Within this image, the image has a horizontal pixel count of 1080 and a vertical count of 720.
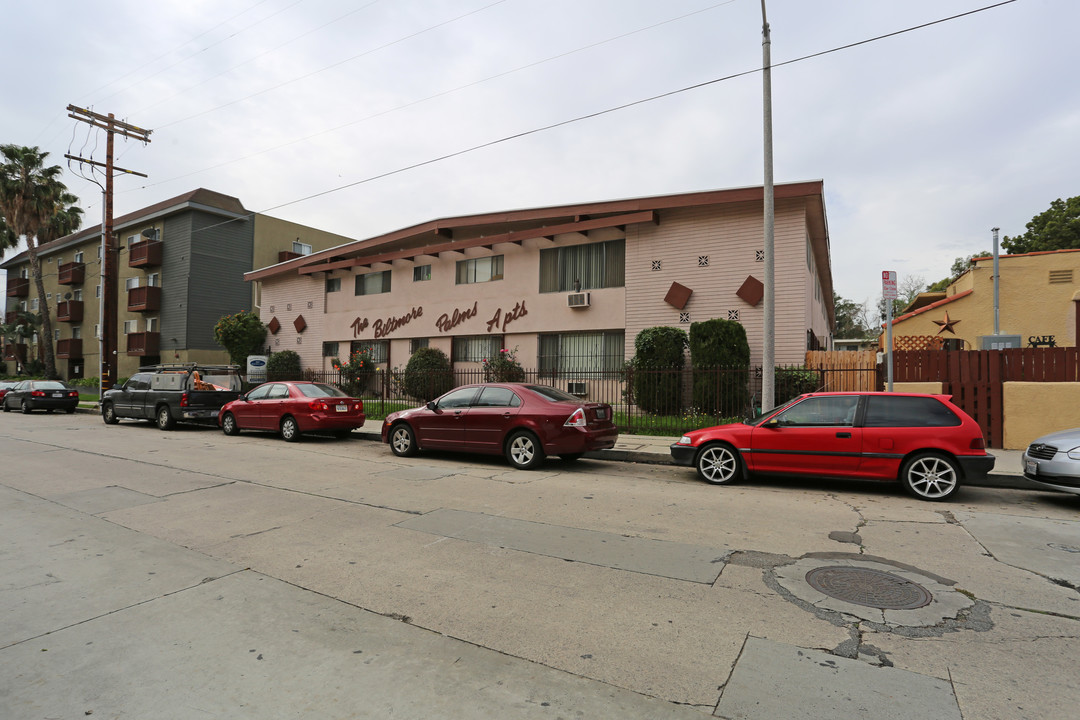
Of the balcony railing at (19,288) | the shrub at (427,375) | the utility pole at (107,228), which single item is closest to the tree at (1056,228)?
the shrub at (427,375)

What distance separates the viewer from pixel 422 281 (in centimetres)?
2369

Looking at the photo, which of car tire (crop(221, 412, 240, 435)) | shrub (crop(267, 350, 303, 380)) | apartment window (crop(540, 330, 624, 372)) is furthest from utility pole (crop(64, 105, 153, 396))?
apartment window (crop(540, 330, 624, 372))

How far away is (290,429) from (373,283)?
42.6 ft

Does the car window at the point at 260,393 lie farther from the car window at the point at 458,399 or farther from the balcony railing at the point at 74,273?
the balcony railing at the point at 74,273

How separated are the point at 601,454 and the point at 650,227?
9.33m

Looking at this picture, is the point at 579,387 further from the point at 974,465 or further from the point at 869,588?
the point at 869,588

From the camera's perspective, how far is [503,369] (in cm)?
2009

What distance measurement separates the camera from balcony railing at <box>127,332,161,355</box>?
34.6m

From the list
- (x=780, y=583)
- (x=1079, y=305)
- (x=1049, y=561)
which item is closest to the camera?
(x=780, y=583)

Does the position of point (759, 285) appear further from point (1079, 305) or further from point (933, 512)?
point (1079, 305)

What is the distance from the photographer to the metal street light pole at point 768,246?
11078 millimetres

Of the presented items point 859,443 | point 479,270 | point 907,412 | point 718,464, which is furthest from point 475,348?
point 907,412

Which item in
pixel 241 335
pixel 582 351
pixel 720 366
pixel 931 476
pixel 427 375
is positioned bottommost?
pixel 931 476

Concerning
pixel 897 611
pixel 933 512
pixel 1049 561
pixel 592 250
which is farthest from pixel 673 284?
pixel 897 611
